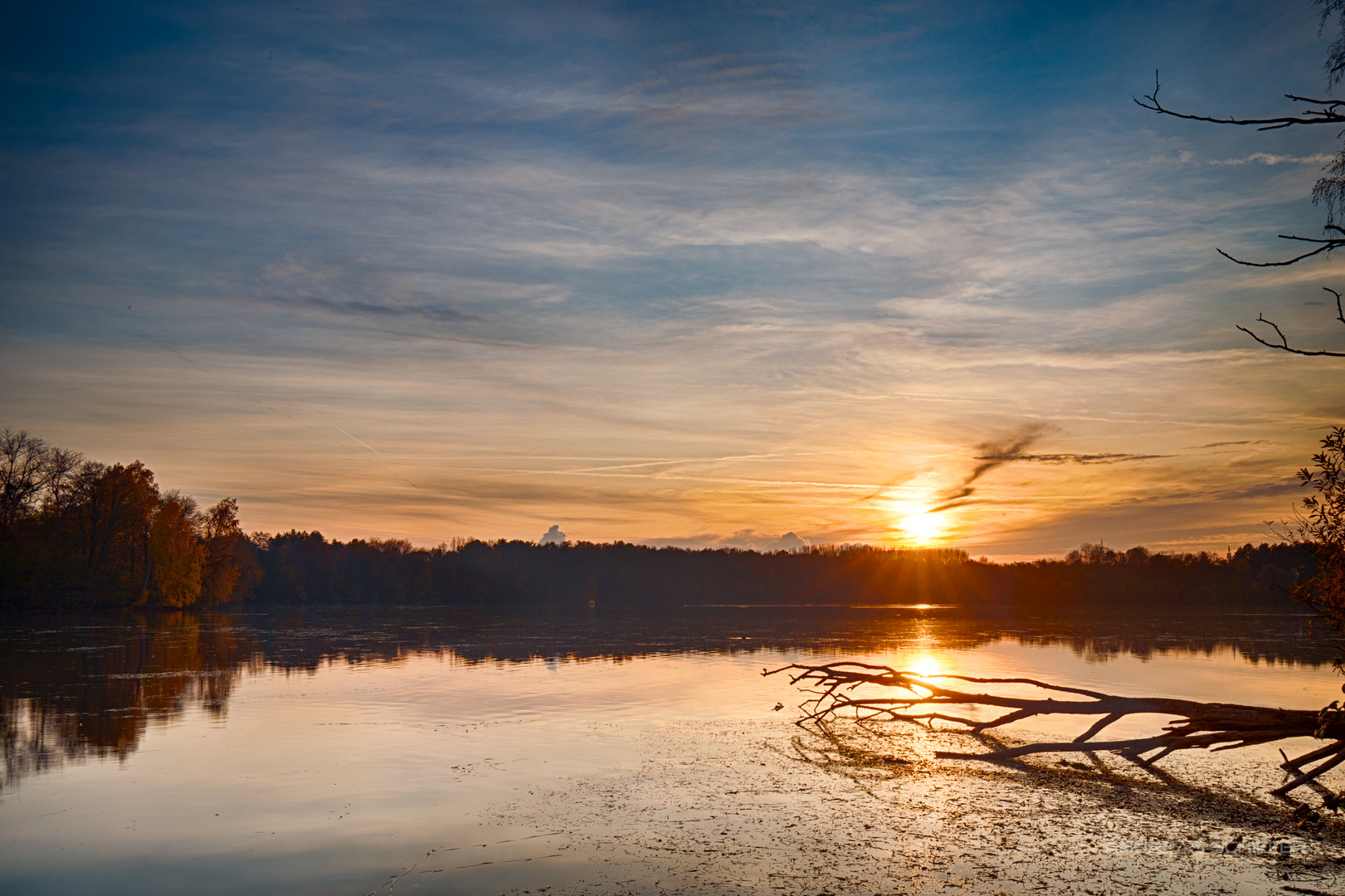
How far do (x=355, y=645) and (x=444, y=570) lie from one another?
261 feet

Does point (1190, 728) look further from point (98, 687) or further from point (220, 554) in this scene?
point (220, 554)

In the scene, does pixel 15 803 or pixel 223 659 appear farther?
pixel 223 659

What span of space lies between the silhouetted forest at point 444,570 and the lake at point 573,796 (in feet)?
123

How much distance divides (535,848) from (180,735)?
A: 8532 mm

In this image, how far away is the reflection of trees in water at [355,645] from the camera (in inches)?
597

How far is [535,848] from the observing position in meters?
7.77

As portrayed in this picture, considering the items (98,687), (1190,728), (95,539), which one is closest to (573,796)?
(1190,728)

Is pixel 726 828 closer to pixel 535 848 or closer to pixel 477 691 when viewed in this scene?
pixel 535 848

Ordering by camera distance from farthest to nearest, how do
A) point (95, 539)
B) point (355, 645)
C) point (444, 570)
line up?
point (444, 570) → point (95, 539) → point (355, 645)

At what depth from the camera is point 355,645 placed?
3297 cm

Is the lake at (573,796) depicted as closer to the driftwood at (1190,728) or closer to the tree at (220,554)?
the driftwood at (1190,728)

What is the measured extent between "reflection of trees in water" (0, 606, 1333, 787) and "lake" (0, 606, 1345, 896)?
234mm

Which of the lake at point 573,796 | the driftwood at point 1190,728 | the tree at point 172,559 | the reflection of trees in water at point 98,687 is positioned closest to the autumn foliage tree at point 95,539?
the tree at point 172,559

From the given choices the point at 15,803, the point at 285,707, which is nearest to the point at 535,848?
the point at 15,803
